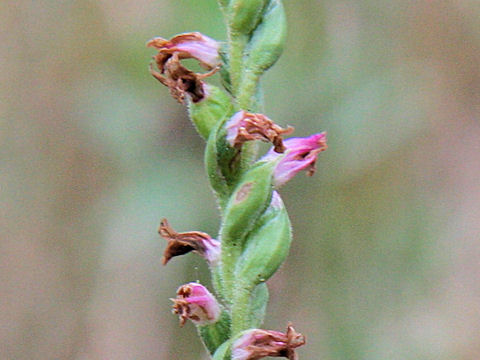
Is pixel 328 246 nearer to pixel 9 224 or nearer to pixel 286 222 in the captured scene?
pixel 9 224

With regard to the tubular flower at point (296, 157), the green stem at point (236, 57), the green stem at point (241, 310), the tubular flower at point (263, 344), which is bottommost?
the tubular flower at point (263, 344)

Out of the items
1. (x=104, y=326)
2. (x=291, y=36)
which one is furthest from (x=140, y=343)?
(x=291, y=36)

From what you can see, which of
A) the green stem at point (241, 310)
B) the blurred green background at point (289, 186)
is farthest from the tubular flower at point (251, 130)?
the blurred green background at point (289, 186)

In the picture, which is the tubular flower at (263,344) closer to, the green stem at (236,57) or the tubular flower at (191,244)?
the tubular flower at (191,244)

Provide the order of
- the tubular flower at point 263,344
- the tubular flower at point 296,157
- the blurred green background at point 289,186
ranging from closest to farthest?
the tubular flower at point 263,344, the tubular flower at point 296,157, the blurred green background at point 289,186

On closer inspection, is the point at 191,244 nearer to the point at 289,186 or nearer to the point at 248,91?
the point at 248,91

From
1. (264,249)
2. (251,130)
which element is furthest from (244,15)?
(264,249)

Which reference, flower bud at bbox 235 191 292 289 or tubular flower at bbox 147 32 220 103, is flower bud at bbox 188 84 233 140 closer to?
tubular flower at bbox 147 32 220 103

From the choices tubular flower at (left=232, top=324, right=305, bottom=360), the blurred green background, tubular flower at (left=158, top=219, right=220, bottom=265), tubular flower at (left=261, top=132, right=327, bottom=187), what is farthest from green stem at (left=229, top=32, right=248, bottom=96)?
the blurred green background
